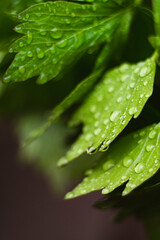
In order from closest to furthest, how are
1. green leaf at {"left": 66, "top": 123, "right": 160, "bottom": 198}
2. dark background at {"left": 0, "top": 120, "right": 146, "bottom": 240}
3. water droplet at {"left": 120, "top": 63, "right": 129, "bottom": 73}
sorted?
green leaf at {"left": 66, "top": 123, "right": 160, "bottom": 198}
water droplet at {"left": 120, "top": 63, "right": 129, "bottom": 73}
dark background at {"left": 0, "top": 120, "right": 146, "bottom": 240}

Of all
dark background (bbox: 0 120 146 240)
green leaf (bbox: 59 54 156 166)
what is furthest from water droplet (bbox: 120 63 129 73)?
dark background (bbox: 0 120 146 240)

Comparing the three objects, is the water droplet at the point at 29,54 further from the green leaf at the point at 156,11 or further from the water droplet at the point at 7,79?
the green leaf at the point at 156,11

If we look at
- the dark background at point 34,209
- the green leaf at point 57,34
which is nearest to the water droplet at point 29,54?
the green leaf at point 57,34

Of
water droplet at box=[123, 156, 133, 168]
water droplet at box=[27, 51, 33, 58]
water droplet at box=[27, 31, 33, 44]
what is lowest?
water droplet at box=[123, 156, 133, 168]

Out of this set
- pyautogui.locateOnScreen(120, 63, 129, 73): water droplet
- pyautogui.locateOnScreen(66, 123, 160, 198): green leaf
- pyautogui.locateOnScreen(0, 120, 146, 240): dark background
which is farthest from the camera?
pyautogui.locateOnScreen(0, 120, 146, 240): dark background

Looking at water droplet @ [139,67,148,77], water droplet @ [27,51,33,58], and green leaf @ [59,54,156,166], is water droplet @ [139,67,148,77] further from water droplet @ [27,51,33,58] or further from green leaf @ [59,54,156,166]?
water droplet @ [27,51,33,58]

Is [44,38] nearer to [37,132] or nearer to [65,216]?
[37,132]

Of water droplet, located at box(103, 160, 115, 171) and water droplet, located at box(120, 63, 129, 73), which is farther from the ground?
water droplet, located at box(120, 63, 129, 73)

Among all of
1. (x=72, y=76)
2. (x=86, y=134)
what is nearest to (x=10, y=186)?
(x=72, y=76)
